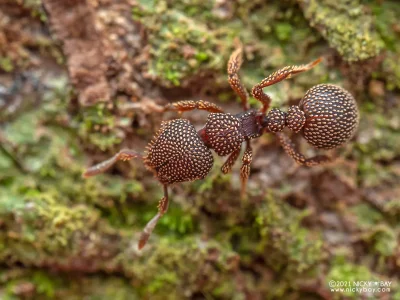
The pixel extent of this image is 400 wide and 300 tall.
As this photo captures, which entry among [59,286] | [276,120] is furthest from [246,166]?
[59,286]

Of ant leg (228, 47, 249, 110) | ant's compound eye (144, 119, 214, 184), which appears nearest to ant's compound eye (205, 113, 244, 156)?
ant's compound eye (144, 119, 214, 184)

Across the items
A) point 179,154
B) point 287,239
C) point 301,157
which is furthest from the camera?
point 287,239

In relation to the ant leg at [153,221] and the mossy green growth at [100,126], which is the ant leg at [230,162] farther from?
the mossy green growth at [100,126]

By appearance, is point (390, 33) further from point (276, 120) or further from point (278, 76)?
point (276, 120)

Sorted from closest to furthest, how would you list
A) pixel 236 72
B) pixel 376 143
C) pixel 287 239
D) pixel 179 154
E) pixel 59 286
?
pixel 179 154 < pixel 236 72 < pixel 287 239 < pixel 376 143 < pixel 59 286

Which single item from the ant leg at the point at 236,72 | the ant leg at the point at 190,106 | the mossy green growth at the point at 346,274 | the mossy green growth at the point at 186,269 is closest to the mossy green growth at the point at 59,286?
the mossy green growth at the point at 186,269

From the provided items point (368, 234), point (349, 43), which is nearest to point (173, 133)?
point (349, 43)
